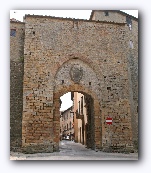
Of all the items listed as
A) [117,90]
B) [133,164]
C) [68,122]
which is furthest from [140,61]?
[68,122]

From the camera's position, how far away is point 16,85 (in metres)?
8.87

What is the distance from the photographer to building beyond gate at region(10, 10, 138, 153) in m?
8.26

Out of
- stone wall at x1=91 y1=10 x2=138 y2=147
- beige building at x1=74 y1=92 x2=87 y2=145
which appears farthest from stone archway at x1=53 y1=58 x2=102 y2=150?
beige building at x1=74 y1=92 x2=87 y2=145

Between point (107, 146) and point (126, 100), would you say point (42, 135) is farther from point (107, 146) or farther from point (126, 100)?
point (126, 100)

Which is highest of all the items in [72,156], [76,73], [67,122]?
[76,73]

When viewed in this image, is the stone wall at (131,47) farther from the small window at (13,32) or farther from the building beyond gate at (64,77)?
the small window at (13,32)

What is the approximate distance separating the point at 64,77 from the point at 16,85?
1.64 m

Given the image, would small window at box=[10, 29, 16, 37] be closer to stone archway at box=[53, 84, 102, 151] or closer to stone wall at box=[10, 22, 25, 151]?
stone wall at box=[10, 22, 25, 151]

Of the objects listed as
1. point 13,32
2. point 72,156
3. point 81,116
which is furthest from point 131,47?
point 72,156

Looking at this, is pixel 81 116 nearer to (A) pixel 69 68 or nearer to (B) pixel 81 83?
(B) pixel 81 83

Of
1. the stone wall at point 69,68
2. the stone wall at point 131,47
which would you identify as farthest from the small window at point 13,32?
the stone wall at point 131,47

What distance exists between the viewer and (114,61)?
9.18 meters

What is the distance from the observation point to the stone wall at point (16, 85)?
8.36m
